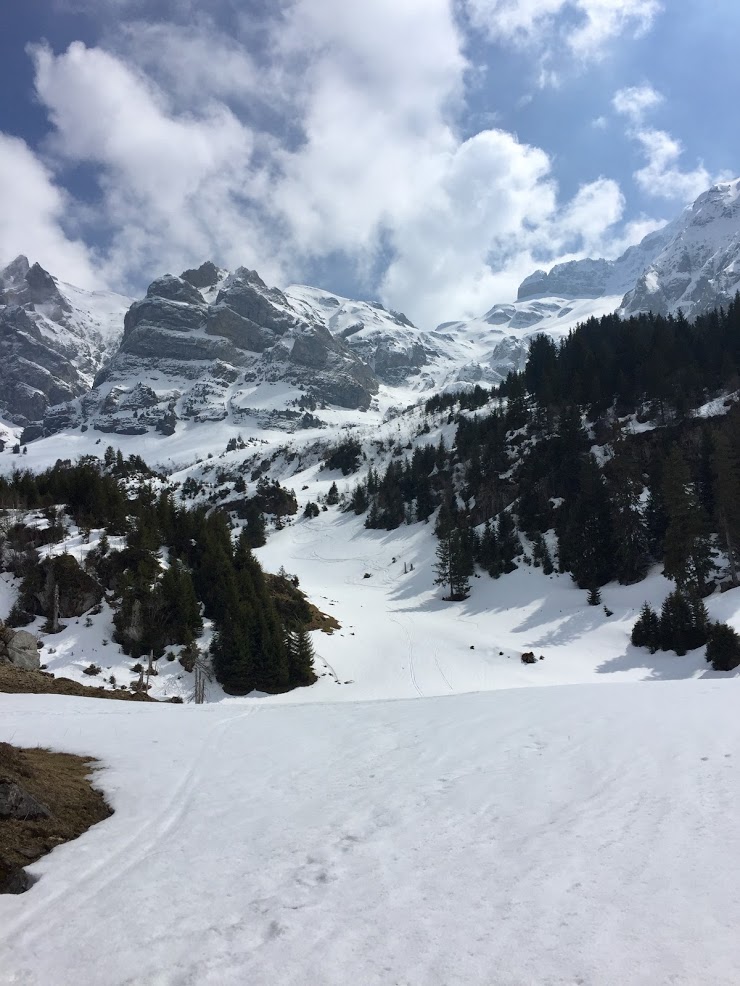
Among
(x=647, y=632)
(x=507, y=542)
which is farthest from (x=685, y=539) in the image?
(x=507, y=542)

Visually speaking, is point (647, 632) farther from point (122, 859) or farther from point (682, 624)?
point (122, 859)

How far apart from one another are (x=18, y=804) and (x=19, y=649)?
2171 cm

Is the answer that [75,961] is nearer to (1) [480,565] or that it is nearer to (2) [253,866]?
(2) [253,866]

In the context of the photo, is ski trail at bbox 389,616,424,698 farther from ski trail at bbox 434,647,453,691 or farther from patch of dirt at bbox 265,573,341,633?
patch of dirt at bbox 265,573,341,633

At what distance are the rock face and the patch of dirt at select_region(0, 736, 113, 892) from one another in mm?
16892

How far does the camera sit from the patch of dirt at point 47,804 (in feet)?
20.9

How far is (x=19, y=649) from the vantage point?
2467 centimetres

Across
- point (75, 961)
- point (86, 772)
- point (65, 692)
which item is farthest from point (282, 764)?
point (65, 692)

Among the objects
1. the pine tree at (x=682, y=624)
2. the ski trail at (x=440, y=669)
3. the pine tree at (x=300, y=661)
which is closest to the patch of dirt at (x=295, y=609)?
the pine tree at (x=300, y=661)

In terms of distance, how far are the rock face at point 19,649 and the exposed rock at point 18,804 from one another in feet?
63.3

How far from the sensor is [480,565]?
65.2 metres

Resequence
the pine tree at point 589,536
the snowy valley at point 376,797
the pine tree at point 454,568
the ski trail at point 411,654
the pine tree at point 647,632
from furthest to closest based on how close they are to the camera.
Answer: the pine tree at point 454,568 < the pine tree at point 589,536 < the pine tree at point 647,632 < the ski trail at point 411,654 < the snowy valley at point 376,797

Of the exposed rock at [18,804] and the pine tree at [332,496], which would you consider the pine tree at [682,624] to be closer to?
the exposed rock at [18,804]

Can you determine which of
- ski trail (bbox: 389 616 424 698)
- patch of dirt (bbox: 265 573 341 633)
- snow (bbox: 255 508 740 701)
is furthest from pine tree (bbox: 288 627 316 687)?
ski trail (bbox: 389 616 424 698)
